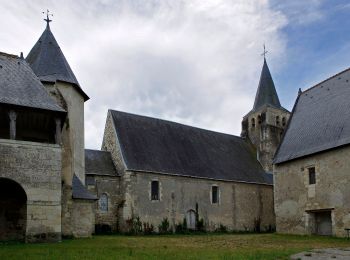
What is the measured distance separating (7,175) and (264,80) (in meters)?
30.6

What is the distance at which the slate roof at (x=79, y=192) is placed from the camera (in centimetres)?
2009

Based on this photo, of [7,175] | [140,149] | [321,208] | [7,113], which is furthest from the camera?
[140,149]

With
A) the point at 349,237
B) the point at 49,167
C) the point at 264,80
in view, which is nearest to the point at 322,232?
the point at 349,237

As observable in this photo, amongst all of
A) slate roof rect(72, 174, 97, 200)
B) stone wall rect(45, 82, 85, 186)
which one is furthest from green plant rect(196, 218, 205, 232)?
slate roof rect(72, 174, 97, 200)

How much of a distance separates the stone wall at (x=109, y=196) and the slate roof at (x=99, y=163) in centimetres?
34

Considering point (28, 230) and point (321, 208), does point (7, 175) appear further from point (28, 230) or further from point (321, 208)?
point (321, 208)

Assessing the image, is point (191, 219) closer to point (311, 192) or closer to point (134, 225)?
point (134, 225)

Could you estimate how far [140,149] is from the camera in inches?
1134

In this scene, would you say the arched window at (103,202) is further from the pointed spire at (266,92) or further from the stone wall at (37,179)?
the pointed spire at (266,92)

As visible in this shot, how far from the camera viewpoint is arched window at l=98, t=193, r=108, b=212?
27.0m

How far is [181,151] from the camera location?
31062 millimetres

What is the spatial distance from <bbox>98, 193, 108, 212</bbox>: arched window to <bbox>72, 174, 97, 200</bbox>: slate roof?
5.98m

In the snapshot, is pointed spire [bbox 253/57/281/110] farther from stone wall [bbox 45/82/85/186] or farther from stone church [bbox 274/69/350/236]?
stone wall [bbox 45/82/85/186]

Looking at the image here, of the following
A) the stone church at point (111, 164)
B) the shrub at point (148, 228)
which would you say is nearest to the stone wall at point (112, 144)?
the stone church at point (111, 164)
